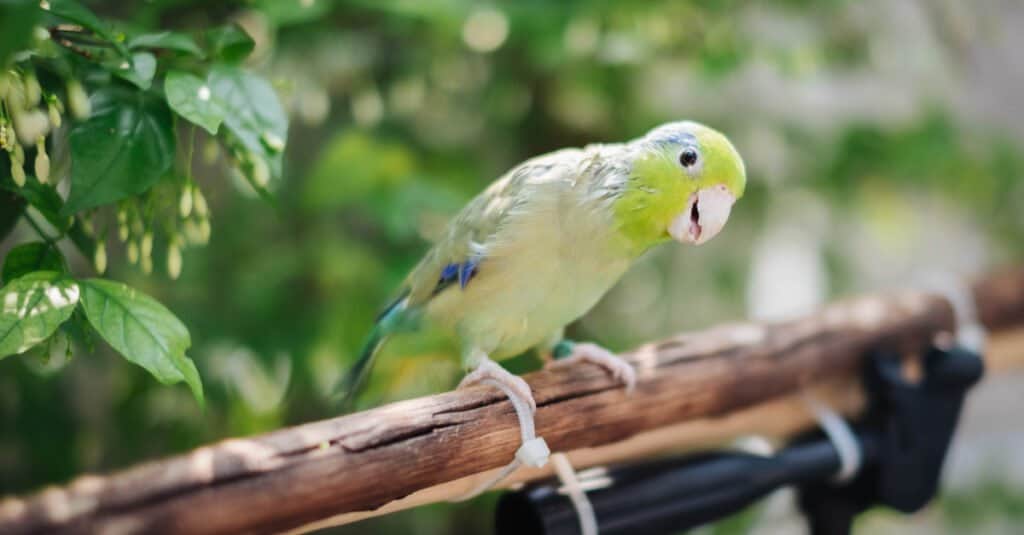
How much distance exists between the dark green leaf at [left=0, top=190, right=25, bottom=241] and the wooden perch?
12.1 inches

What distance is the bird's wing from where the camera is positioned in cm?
101

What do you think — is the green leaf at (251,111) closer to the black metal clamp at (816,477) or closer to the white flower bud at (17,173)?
the white flower bud at (17,173)

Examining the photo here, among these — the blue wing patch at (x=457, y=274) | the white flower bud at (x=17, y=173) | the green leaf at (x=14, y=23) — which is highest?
the green leaf at (x=14, y=23)

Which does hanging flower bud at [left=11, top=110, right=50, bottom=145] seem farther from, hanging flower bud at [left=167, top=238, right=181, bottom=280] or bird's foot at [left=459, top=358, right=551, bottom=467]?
bird's foot at [left=459, top=358, right=551, bottom=467]

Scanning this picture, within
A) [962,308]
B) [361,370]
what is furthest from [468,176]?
[962,308]

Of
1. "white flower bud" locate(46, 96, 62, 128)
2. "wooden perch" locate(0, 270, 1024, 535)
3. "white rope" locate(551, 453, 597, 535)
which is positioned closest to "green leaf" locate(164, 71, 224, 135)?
"white flower bud" locate(46, 96, 62, 128)

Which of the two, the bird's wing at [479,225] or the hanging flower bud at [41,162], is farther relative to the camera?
the bird's wing at [479,225]

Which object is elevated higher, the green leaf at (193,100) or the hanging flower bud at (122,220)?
the green leaf at (193,100)

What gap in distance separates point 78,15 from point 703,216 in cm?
64

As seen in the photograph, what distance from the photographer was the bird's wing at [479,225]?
39.6 inches

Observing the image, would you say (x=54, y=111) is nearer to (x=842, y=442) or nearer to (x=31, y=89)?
(x=31, y=89)

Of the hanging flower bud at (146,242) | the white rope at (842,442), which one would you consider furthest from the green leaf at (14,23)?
the white rope at (842,442)

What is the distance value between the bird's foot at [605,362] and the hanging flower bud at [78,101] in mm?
603

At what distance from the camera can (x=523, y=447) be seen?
892mm
